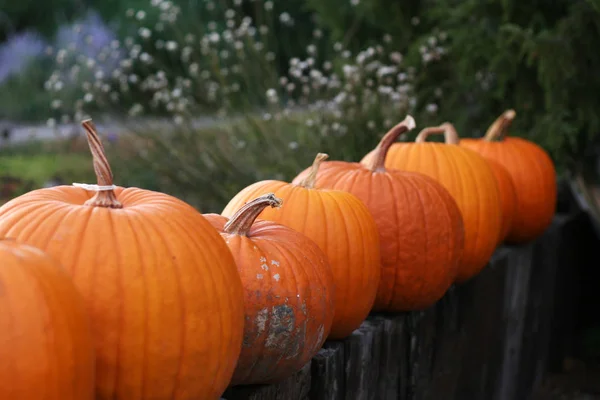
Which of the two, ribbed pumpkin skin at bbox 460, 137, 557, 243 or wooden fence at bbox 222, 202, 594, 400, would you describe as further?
ribbed pumpkin skin at bbox 460, 137, 557, 243

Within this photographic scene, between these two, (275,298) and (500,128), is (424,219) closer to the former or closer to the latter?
(275,298)

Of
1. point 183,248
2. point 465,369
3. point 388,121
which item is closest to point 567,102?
point 388,121

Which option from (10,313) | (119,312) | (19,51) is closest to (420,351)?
(119,312)

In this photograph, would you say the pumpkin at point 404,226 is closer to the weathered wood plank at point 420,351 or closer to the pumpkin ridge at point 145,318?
the weathered wood plank at point 420,351

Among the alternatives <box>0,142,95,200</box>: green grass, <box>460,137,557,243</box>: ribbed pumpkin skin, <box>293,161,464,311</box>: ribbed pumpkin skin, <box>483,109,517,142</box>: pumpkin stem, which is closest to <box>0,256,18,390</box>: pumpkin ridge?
<box>293,161,464,311</box>: ribbed pumpkin skin

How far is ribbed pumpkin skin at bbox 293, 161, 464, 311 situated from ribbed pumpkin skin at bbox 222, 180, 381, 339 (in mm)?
217

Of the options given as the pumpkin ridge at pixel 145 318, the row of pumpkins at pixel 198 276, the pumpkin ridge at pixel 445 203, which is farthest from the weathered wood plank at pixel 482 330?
the pumpkin ridge at pixel 145 318

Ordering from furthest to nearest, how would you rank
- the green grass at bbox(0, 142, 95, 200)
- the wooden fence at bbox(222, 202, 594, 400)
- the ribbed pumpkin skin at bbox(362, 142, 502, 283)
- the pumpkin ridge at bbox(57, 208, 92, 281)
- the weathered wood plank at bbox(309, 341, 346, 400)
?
the green grass at bbox(0, 142, 95, 200), the ribbed pumpkin skin at bbox(362, 142, 502, 283), the wooden fence at bbox(222, 202, 594, 400), the weathered wood plank at bbox(309, 341, 346, 400), the pumpkin ridge at bbox(57, 208, 92, 281)

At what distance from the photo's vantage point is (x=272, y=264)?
1648mm

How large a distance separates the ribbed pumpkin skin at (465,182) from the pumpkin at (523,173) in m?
0.68

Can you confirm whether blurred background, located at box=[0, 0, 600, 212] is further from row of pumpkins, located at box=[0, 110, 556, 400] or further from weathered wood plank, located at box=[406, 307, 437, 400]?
row of pumpkins, located at box=[0, 110, 556, 400]

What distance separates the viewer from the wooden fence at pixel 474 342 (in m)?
1.96

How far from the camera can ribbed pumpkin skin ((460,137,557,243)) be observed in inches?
136

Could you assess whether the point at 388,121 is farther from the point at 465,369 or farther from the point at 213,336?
the point at 213,336
